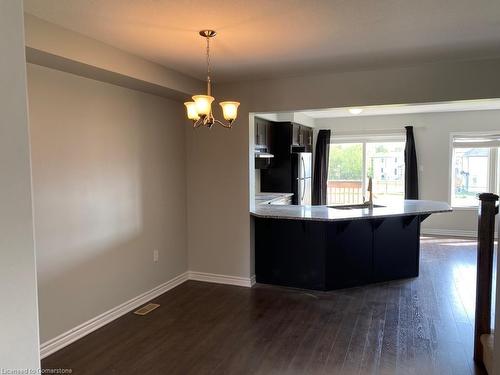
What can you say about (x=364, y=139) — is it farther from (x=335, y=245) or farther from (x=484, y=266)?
(x=484, y=266)

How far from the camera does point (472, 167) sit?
7.32m

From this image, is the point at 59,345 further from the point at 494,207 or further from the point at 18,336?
the point at 494,207

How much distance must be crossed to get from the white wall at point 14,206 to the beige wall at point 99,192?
6.87 feet

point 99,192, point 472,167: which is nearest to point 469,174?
point 472,167

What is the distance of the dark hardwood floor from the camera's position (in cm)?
277

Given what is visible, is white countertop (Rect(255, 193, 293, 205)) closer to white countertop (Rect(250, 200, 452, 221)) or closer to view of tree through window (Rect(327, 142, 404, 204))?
white countertop (Rect(250, 200, 452, 221))

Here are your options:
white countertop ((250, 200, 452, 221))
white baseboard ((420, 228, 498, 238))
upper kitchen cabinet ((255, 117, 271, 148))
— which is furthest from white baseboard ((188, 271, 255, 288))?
white baseboard ((420, 228, 498, 238))

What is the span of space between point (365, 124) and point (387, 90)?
410 cm

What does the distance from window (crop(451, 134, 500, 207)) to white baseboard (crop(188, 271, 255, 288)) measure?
16.4 ft

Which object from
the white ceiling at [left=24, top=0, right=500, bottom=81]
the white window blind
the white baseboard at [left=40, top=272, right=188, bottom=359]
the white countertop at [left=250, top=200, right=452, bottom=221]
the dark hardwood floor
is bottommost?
the dark hardwood floor

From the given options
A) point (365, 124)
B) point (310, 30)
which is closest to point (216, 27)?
point (310, 30)

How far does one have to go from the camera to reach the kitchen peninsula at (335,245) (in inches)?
170

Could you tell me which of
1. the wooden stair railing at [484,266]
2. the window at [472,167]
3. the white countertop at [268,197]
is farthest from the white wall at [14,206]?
the window at [472,167]

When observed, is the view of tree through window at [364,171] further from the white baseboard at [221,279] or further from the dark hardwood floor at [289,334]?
the white baseboard at [221,279]
